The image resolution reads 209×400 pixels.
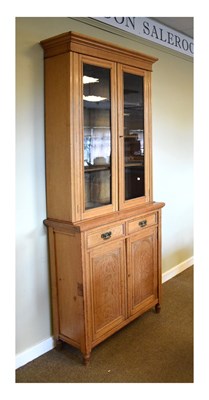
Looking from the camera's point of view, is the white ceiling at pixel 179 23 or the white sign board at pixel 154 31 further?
the white ceiling at pixel 179 23

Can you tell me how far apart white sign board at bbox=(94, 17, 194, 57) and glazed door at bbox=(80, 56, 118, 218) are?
0.63 m

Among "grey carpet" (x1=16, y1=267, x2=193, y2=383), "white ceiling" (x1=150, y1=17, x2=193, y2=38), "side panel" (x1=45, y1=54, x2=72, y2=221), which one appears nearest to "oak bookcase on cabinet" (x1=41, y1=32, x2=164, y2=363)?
"side panel" (x1=45, y1=54, x2=72, y2=221)

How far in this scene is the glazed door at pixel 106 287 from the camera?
2201 mm

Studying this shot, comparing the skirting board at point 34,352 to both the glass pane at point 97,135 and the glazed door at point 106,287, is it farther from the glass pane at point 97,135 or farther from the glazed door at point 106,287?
the glass pane at point 97,135

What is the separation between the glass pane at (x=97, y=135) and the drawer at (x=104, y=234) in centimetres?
16

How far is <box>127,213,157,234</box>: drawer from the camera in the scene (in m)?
2.47

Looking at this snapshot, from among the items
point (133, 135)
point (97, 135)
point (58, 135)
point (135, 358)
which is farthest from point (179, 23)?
point (135, 358)

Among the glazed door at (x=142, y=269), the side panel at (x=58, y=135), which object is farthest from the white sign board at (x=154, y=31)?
the glazed door at (x=142, y=269)

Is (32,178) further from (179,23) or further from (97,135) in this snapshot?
(179,23)

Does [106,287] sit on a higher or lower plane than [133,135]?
lower

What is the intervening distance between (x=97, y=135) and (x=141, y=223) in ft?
2.44

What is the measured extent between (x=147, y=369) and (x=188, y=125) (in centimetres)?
253

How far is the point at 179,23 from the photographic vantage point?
3.13 metres
